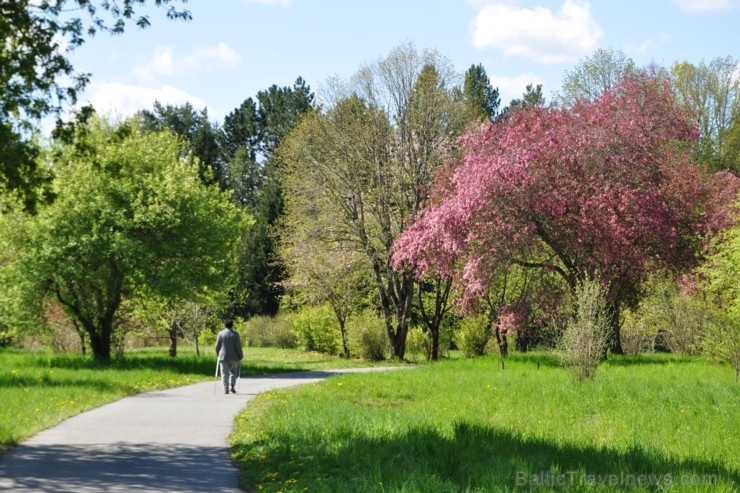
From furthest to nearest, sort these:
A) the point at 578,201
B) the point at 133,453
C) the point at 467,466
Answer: the point at 578,201 < the point at 133,453 < the point at 467,466

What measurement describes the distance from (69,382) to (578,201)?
16.5 m

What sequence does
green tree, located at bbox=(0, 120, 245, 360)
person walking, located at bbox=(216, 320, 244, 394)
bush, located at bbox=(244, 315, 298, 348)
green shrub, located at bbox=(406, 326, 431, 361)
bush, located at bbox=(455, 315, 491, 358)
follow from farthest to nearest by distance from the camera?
bush, located at bbox=(244, 315, 298, 348) → green shrub, located at bbox=(406, 326, 431, 361) → bush, located at bbox=(455, 315, 491, 358) → green tree, located at bbox=(0, 120, 245, 360) → person walking, located at bbox=(216, 320, 244, 394)

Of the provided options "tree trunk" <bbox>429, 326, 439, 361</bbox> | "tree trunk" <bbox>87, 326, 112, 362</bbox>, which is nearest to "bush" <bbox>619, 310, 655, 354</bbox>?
"tree trunk" <bbox>429, 326, 439, 361</bbox>

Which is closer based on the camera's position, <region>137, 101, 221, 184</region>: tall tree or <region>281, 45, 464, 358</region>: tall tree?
<region>281, 45, 464, 358</region>: tall tree

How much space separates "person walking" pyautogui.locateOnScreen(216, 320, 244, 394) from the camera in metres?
19.8

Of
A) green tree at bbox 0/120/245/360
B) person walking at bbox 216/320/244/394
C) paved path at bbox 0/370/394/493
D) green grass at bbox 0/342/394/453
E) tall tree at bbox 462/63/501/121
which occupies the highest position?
tall tree at bbox 462/63/501/121

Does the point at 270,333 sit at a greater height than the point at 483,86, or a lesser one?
lesser

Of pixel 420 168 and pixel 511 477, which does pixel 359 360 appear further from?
pixel 511 477

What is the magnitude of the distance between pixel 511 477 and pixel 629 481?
3.94 feet

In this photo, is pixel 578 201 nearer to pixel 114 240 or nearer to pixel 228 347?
pixel 228 347

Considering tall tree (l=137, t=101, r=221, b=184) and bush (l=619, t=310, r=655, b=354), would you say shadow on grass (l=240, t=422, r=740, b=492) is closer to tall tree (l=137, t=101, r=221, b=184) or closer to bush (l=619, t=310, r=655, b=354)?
bush (l=619, t=310, r=655, b=354)

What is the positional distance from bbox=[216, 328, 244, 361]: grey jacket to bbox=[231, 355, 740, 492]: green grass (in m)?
1.55

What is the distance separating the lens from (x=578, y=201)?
2730cm

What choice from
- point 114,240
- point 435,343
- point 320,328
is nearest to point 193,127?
point 320,328
